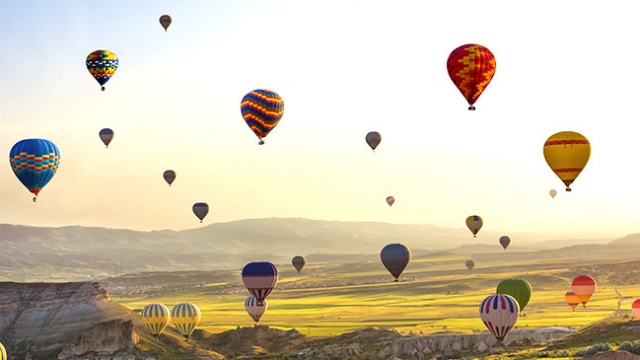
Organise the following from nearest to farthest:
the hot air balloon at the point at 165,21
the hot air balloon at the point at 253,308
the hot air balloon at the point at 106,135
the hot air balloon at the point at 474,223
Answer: the hot air balloon at the point at 165,21
the hot air balloon at the point at 253,308
the hot air balloon at the point at 106,135
the hot air balloon at the point at 474,223

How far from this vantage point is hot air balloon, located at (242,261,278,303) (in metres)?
98.8

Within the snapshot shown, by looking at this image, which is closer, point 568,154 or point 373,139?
point 568,154

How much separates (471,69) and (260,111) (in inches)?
821

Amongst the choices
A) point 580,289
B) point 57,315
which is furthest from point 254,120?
point 580,289

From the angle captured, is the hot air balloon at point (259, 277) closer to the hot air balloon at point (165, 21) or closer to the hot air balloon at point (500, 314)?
the hot air balloon at point (500, 314)

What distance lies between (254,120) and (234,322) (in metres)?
76.7

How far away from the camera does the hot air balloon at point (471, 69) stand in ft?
259

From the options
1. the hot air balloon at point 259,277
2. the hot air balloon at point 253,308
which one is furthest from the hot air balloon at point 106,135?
the hot air balloon at point 259,277

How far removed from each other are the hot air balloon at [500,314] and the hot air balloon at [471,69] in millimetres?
16034

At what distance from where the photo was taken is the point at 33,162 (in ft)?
→ 296

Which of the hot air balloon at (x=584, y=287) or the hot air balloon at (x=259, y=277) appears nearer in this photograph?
the hot air balloon at (x=259, y=277)

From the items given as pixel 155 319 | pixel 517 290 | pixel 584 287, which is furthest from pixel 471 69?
pixel 584 287

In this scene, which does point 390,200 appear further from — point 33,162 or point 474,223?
point 33,162

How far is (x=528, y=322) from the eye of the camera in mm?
129875
